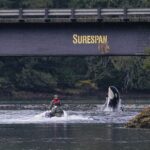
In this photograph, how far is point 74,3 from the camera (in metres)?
126

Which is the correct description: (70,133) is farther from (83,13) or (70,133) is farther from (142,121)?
(83,13)

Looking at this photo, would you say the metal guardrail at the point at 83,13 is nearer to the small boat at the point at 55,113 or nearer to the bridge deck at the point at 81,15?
the bridge deck at the point at 81,15

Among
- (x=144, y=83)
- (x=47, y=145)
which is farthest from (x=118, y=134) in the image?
(x=144, y=83)

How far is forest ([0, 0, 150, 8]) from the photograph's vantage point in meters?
113

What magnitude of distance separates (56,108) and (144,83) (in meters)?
50.8

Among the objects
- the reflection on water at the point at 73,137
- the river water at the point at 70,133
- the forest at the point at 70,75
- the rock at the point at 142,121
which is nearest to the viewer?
the reflection on water at the point at 73,137

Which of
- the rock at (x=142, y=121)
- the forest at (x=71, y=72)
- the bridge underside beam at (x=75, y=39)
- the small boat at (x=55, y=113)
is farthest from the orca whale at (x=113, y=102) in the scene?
the forest at (x=71, y=72)

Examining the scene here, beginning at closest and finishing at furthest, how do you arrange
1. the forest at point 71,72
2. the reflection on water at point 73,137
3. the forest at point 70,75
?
the reflection on water at point 73,137
the forest at point 71,72
the forest at point 70,75

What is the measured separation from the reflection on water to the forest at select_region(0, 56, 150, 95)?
197 feet

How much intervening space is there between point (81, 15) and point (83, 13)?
Result: 18 centimetres

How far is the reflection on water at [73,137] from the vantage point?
140 ft

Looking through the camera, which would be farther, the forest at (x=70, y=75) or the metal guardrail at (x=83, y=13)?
the forest at (x=70, y=75)

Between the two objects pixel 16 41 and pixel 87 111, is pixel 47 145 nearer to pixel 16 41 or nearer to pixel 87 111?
pixel 16 41

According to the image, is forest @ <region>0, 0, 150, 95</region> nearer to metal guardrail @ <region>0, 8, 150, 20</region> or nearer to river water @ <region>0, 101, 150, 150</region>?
river water @ <region>0, 101, 150, 150</region>
